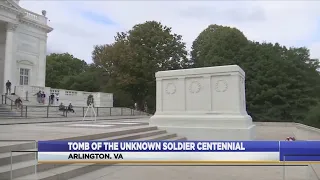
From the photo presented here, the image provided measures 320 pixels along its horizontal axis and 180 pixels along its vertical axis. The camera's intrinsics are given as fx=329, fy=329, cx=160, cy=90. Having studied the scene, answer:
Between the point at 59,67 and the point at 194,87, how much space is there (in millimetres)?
61091

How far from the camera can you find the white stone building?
40.5 meters

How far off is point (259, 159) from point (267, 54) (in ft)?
124

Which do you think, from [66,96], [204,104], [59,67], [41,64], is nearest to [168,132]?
[204,104]

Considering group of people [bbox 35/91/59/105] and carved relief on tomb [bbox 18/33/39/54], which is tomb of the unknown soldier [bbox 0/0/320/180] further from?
carved relief on tomb [bbox 18/33/39/54]

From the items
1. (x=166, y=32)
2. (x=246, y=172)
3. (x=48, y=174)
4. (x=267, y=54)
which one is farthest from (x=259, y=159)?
(x=166, y=32)

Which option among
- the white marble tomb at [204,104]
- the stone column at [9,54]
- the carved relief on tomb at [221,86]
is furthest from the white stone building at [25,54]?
the carved relief on tomb at [221,86]

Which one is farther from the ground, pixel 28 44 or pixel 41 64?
pixel 28 44

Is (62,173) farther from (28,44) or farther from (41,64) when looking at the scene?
(41,64)

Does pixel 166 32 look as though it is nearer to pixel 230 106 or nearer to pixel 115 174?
pixel 230 106

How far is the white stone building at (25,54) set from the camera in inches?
1596

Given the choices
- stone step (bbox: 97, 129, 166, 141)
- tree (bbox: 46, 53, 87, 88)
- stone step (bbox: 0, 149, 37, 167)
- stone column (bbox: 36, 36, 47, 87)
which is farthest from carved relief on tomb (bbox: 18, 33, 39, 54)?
stone step (bbox: 0, 149, 37, 167)

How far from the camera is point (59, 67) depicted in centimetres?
7262

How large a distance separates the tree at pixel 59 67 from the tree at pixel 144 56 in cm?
2480

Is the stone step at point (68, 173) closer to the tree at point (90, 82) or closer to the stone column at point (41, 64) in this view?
the stone column at point (41, 64)
